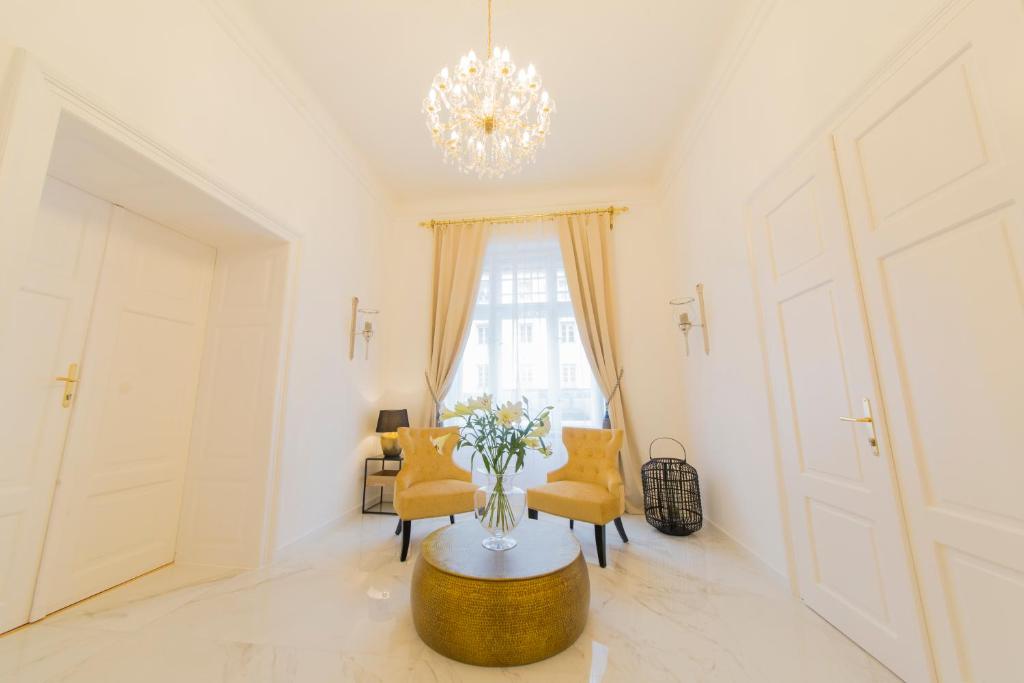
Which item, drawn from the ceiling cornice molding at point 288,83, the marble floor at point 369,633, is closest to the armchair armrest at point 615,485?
the marble floor at point 369,633

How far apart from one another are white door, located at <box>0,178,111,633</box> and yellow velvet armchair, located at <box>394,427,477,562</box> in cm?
175

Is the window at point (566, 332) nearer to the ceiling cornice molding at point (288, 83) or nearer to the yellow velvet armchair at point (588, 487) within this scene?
the yellow velvet armchair at point (588, 487)

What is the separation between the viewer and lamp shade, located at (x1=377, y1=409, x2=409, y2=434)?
3.58 m

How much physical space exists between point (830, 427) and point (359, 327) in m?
3.72

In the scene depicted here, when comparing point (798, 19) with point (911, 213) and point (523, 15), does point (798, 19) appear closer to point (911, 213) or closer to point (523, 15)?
point (911, 213)

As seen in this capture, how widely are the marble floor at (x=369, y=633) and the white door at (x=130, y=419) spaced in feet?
0.65

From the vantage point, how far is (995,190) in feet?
3.67

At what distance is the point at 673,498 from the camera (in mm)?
2984

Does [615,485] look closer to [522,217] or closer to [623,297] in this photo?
[623,297]

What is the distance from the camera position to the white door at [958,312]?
Result: 3.61 ft

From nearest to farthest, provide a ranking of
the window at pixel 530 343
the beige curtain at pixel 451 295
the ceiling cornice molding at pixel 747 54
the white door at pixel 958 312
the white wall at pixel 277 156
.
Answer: the white door at pixel 958 312 < the ceiling cornice molding at pixel 747 54 < the white wall at pixel 277 156 < the window at pixel 530 343 < the beige curtain at pixel 451 295

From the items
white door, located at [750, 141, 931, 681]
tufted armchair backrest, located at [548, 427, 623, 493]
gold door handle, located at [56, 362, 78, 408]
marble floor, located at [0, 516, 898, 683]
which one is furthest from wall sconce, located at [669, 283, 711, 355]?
gold door handle, located at [56, 362, 78, 408]

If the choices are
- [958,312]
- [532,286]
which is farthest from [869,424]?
[532,286]

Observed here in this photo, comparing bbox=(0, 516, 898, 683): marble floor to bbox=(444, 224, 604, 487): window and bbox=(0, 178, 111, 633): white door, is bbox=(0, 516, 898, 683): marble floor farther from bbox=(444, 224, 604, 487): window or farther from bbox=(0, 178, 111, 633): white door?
bbox=(444, 224, 604, 487): window
